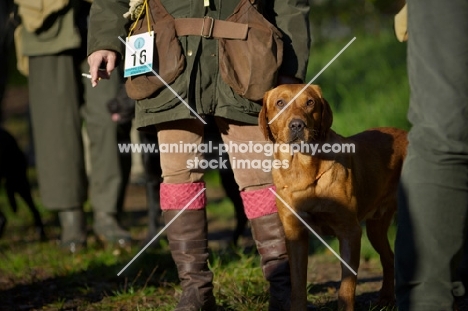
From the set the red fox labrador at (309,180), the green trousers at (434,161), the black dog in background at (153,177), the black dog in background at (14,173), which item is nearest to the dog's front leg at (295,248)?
the red fox labrador at (309,180)

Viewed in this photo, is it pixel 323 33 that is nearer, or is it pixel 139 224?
pixel 139 224

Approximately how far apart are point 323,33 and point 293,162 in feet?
58.1

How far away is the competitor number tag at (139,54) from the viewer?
4703 millimetres

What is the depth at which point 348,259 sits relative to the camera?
15.7ft

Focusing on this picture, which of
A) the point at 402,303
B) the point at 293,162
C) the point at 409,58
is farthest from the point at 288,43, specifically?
the point at 402,303

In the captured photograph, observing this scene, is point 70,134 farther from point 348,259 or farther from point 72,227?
point 348,259

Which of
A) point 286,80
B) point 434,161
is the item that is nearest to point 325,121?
point 286,80

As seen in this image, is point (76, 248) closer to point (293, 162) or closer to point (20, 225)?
point (20, 225)

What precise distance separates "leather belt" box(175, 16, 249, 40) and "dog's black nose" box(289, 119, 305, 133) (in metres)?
0.47

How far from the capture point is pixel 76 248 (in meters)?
7.69

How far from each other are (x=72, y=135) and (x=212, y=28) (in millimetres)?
3435

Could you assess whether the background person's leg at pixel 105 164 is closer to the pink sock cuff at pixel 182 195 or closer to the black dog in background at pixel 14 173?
the black dog in background at pixel 14 173

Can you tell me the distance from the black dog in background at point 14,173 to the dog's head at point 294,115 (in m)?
4.38

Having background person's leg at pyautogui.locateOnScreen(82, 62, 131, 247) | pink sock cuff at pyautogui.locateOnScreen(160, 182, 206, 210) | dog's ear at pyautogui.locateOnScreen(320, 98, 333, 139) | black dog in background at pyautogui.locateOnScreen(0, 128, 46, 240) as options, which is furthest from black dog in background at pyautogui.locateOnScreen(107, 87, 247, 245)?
dog's ear at pyautogui.locateOnScreen(320, 98, 333, 139)
